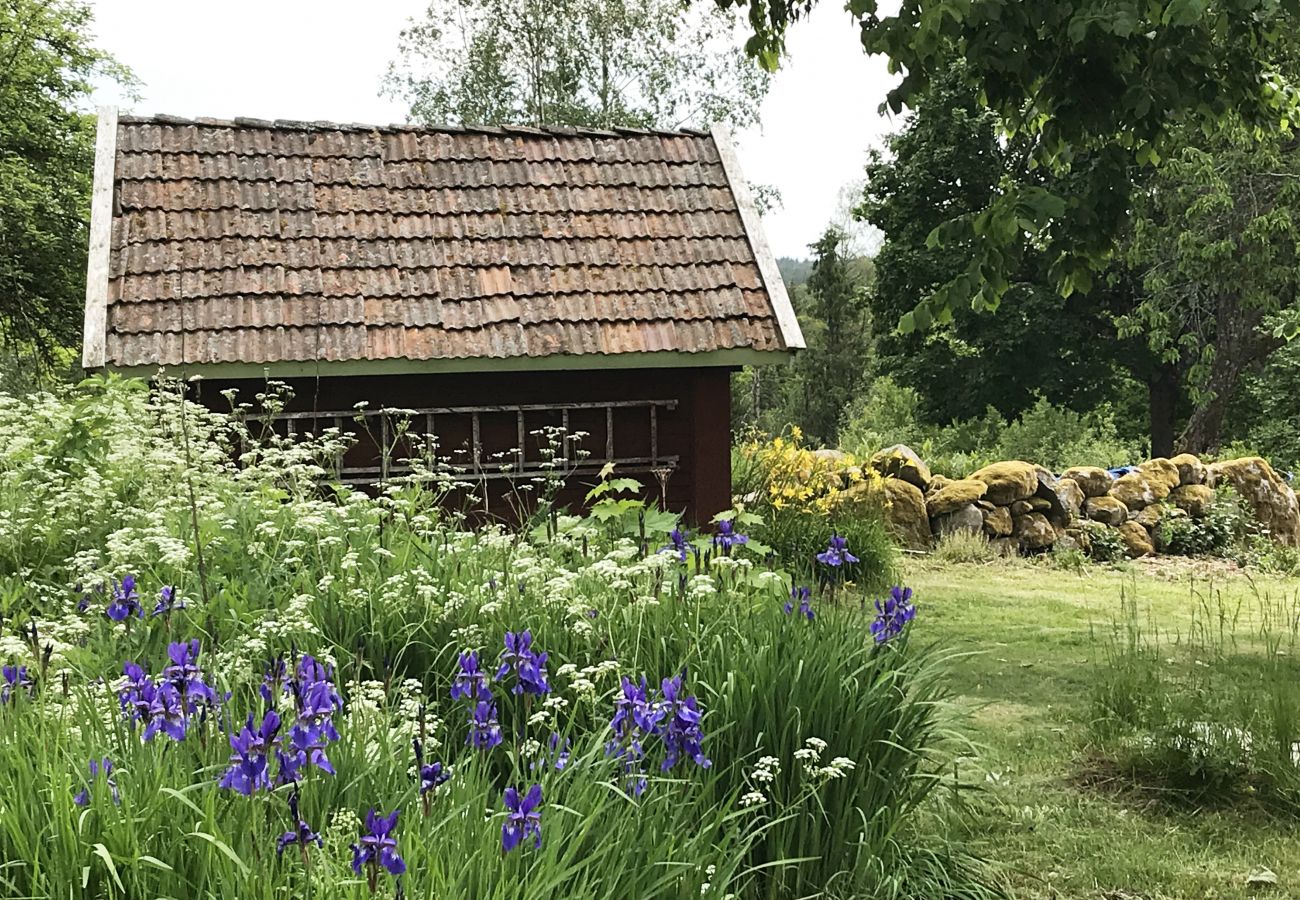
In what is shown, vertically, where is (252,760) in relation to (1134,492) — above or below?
below

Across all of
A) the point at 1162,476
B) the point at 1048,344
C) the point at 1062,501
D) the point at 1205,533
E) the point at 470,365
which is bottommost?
the point at 1205,533

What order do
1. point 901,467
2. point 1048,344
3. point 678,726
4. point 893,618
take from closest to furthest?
1. point 678,726
2. point 893,618
3. point 901,467
4. point 1048,344

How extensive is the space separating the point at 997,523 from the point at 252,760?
42.4ft

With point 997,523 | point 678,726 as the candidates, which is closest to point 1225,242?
point 997,523

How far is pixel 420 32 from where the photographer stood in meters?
29.1

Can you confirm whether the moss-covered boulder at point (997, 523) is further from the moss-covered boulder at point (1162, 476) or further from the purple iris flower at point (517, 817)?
the purple iris flower at point (517, 817)

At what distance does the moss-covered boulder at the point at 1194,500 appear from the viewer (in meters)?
14.8

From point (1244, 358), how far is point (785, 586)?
756 inches

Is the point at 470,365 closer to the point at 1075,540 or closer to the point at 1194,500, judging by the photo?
the point at 1075,540

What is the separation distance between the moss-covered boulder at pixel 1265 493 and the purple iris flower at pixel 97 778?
611 inches

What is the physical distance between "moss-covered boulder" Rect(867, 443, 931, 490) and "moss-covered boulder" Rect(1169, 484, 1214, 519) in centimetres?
340

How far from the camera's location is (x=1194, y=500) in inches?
586

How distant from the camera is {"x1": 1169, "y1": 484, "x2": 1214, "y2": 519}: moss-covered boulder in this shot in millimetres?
14844

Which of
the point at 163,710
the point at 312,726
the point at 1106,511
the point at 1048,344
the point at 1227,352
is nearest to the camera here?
the point at 312,726
